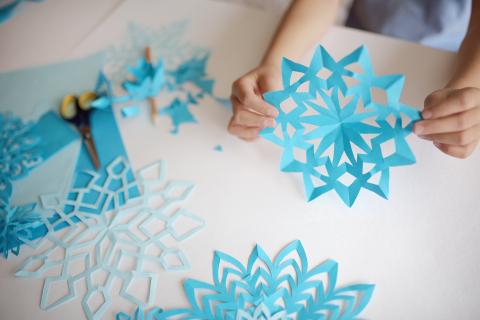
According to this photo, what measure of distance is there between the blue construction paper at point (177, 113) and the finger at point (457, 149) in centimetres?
38

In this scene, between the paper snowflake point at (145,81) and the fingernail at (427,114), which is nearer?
the fingernail at (427,114)

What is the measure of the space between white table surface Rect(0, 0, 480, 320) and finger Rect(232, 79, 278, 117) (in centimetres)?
8

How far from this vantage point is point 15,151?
2.16ft

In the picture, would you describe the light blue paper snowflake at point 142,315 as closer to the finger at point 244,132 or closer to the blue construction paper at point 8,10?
the finger at point 244,132

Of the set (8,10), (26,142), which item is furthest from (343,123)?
(8,10)

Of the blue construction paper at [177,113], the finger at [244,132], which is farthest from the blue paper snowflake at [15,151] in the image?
the finger at [244,132]

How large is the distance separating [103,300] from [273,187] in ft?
0.96

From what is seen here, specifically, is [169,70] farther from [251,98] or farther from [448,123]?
[448,123]

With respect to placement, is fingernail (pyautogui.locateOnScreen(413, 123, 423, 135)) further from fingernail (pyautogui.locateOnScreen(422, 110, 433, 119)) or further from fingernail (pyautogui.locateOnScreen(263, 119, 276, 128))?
fingernail (pyautogui.locateOnScreen(263, 119, 276, 128))

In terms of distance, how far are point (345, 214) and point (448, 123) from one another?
0.18m

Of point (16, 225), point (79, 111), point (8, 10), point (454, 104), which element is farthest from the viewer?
point (8, 10)

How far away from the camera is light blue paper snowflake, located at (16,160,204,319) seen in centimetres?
53

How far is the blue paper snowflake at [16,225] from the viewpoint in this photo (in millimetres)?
570

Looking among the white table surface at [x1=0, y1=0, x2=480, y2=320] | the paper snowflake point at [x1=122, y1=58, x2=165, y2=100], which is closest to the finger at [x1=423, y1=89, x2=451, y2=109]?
the white table surface at [x1=0, y1=0, x2=480, y2=320]
